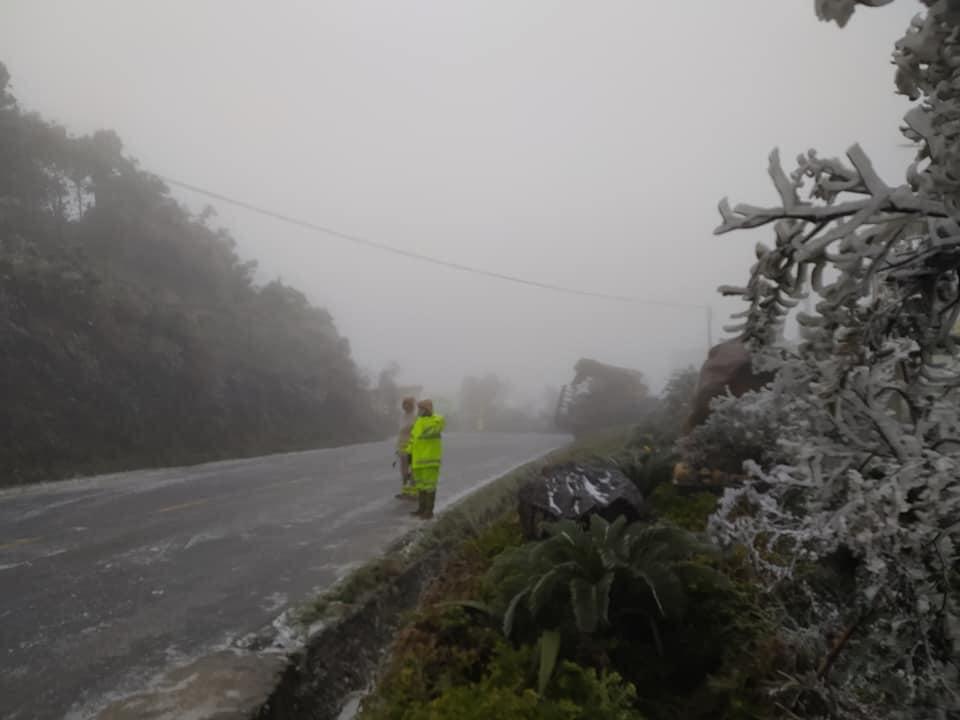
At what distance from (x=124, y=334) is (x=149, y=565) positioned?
13227 millimetres

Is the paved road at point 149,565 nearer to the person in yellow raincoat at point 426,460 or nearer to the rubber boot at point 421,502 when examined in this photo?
the rubber boot at point 421,502

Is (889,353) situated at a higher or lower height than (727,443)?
higher

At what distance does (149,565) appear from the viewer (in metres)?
6.57

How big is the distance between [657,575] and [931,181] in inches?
107

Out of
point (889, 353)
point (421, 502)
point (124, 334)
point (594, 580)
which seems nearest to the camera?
point (889, 353)

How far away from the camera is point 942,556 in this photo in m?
2.10

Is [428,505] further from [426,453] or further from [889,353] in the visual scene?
[889,353]

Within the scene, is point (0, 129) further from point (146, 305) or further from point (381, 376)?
point (381, 376)

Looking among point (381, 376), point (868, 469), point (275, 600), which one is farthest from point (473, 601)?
point (381, 376)

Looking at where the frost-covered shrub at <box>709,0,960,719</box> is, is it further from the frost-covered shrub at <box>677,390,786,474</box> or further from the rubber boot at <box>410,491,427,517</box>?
the rubber boot at <box>410,491,427,517</box>

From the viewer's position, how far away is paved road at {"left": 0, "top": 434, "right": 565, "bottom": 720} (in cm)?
428

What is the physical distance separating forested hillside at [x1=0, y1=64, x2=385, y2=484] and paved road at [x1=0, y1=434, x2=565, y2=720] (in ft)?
10.8

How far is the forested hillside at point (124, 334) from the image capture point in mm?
14914

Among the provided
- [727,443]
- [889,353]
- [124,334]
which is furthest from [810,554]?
[124,334]
